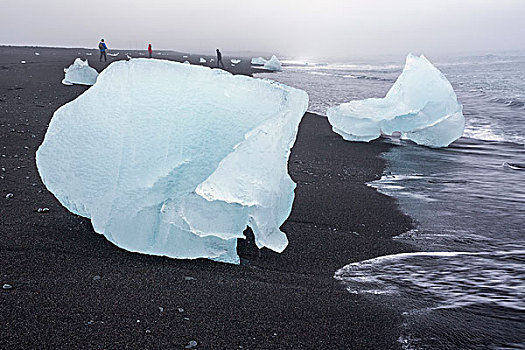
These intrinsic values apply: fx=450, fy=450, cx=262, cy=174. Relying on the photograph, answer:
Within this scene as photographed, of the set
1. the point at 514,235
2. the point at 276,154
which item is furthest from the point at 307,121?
the point at 276,154

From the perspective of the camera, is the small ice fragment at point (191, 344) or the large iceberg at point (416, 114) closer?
the small ice fragment at point (191, 344)

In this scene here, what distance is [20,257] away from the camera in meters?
2.65

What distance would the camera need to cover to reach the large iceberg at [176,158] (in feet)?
9.35

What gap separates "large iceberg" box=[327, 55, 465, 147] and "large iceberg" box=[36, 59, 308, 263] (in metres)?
4.98

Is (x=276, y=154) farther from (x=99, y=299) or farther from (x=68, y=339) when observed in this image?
(x=68, y=339)

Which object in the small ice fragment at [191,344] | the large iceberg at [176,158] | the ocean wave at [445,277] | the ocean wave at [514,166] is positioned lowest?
the ocean wave at [445,277]

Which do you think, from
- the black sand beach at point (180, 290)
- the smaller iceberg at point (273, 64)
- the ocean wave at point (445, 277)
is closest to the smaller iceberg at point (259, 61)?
the smaller iceberg at point (273, 64)

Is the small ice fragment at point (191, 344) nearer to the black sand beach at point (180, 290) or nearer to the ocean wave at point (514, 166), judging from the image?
the black sand beach at point (180, 290)

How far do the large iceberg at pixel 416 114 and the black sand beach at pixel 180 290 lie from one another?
13.1ft

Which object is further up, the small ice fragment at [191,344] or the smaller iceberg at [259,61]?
the smaller iceberg at [259,61]

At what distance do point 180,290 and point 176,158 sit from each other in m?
0.86

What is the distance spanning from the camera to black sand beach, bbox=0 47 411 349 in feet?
6.66

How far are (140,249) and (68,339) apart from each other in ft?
3.25

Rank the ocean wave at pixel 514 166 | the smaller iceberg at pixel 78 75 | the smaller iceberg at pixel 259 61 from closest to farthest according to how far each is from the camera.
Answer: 1. the ocean wave at pixel 514 166
2. the smaller iceberg at pixel 78 75
3. the smaller iceberg at pixel 259 61
